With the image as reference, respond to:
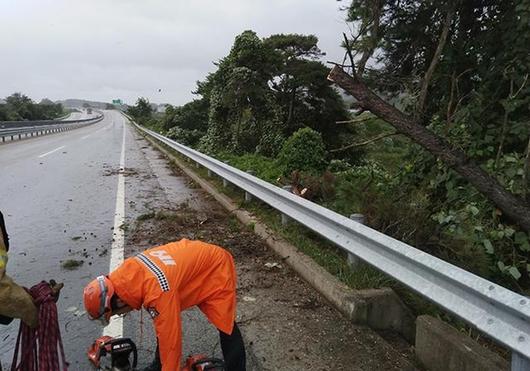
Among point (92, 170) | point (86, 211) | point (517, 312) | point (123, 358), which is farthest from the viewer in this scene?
point (92, 170)

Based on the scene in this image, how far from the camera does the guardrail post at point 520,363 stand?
228 centimetres

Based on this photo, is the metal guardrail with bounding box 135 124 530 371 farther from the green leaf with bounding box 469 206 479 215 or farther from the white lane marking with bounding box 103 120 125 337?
the white lane marking with bounding box 103 120 125 337

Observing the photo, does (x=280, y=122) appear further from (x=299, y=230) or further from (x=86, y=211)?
(x=299, y=230)

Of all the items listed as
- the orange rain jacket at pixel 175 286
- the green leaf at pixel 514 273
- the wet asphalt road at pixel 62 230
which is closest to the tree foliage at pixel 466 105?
the green leaf at pixel 514 273

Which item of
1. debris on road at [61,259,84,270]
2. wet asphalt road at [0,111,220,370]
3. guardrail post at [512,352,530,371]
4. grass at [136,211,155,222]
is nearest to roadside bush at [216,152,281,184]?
wet asphalt road at [0,111,220,370]

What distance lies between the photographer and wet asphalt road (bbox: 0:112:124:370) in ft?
12.3

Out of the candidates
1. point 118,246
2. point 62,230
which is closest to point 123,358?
→ point 118,246

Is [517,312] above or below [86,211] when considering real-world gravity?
above

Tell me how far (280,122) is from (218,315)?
16.2 meters

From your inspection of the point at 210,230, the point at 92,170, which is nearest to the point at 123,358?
the point at 210,230

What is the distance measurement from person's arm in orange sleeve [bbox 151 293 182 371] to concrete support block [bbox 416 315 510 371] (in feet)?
5.49

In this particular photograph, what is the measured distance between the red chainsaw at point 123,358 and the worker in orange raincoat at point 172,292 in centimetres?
12

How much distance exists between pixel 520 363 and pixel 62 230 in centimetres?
605

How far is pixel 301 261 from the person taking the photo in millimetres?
4809
